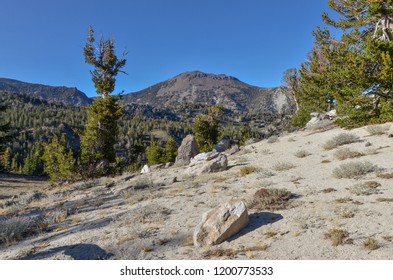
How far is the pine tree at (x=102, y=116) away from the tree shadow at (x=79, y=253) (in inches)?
740

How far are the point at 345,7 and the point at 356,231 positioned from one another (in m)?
20.2

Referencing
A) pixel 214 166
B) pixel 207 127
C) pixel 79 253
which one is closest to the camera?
pixel 79 253

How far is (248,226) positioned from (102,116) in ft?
71.7

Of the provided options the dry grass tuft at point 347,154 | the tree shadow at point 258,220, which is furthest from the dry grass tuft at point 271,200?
the dry grass tuft at point 347,154

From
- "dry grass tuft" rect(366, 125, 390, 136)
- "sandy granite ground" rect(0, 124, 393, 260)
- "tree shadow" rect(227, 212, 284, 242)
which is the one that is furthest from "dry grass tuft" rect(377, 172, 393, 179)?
"dry grass tuft" rect(366, 125, 390, 136)

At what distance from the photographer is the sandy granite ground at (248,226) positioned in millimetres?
5785

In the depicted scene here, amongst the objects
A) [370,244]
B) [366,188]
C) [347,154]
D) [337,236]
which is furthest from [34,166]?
[370,244]

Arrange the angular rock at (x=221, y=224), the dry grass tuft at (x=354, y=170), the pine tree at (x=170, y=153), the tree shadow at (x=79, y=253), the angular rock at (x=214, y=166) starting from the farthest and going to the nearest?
the pine tree at (x=170, y=153), the angular rock at (x=214, y=166), the dry grass tuft at (x=354, y=170), the tree shadow at (x=79, y=253), the angular rock at (x=221, y=224)

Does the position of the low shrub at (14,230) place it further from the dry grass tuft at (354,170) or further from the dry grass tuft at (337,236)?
the dry grass tuft at (354,170)

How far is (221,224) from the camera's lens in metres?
6.55

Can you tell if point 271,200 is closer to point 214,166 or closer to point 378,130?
point 214,166

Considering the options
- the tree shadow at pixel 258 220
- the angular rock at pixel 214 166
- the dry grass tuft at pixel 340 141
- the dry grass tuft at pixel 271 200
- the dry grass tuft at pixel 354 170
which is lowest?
the tree shadow at pixel 258 220
